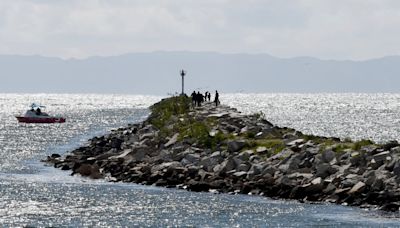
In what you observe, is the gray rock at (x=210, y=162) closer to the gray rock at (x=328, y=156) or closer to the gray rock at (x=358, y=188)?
the gray rock at (x=328, y=156)

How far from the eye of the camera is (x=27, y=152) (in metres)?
83.3

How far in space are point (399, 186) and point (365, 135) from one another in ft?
238

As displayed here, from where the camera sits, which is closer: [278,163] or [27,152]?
[278,163]

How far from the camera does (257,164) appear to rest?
52719 mm

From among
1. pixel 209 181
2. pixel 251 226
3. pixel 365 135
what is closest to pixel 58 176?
pixel 209 181

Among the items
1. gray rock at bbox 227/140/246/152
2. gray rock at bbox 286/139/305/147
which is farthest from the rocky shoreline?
gray rock at bbox 286/139/305/147

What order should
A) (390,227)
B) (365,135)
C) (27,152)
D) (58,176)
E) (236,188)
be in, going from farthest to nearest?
(365,135)
(27,152)
(58,176)
(236,188)
(390,227)

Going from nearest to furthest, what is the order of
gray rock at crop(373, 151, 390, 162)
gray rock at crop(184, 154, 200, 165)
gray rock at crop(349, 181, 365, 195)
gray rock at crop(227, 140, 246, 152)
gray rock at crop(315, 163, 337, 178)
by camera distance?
1. gray rock at crop(349, 181, 365, 195)
2. gray rock at crop(315, 163, 337, 178)
3. gray rock at crop(373, 151, 390, 162)
4. gray rock at crop(184, 154, 200, 165)
5. gray rock at crop(227, 140, 246, 152)

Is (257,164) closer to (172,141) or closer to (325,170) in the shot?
(325,170)

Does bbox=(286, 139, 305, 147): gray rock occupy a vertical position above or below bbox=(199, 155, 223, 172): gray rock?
above

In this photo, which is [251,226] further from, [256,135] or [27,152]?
[27,152]

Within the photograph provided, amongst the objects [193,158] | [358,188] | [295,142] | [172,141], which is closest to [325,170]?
[358,188]

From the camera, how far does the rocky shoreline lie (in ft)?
151

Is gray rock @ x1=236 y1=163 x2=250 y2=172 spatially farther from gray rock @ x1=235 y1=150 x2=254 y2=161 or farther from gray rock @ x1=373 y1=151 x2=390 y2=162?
gray rock @ x1=373 y1=151 x2=390 y2=162
